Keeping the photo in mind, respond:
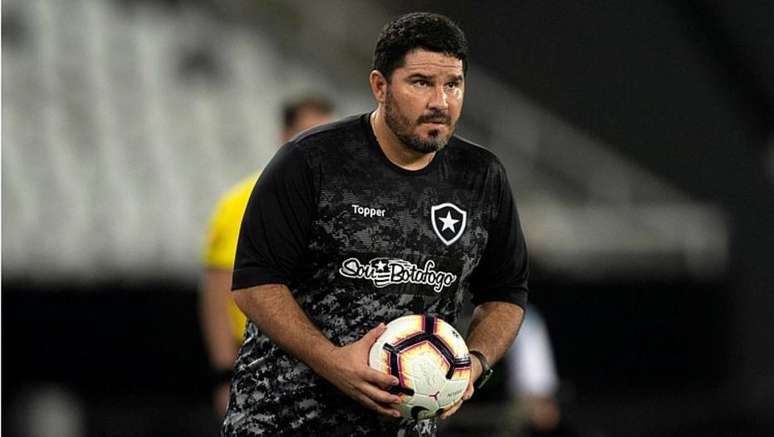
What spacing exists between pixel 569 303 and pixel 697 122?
3788mm

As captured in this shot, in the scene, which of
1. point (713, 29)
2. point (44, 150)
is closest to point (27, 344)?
point (44, 150)

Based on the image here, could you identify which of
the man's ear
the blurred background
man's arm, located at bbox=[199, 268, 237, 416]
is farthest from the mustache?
the blurred background

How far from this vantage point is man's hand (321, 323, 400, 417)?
3.90 m

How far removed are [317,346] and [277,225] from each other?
35 cm

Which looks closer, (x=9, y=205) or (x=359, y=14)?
(x=9, y=205)

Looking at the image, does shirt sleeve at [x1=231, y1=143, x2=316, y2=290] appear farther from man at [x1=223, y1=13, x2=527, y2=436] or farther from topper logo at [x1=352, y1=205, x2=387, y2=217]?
topper logo at [x1=352, y1=205, x2=387, y2=217]

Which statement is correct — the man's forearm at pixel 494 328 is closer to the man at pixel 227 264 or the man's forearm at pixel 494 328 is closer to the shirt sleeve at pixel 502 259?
the shirt sleeve at pixel 502 259

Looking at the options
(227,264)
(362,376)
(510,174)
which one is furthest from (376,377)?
(510,174)

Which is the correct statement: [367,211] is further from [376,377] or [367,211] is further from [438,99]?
[376,377]

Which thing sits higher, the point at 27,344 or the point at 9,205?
the point at 9,205

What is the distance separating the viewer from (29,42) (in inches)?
501

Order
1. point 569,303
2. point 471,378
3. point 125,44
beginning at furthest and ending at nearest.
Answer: point 125,44 → point 569,303 → point 471,378

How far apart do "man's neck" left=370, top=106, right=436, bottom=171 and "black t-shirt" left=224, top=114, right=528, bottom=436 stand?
19mm

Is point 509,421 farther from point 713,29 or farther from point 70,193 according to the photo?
point 713,29
